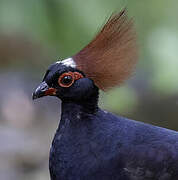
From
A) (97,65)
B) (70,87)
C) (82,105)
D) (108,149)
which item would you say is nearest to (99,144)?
(108,149)

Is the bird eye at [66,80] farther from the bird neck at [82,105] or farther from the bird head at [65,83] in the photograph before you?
the bird neck at [82,105]

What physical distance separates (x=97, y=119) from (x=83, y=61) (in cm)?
42

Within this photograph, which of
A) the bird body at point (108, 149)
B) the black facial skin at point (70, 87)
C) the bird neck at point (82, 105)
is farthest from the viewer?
the bird neck at point (82, 105)

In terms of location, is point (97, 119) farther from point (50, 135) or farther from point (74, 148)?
point (50, 135)

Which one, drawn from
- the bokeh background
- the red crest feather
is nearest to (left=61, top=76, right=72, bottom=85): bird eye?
the red crest feather

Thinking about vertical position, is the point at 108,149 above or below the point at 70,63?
below

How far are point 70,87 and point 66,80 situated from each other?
0.06 meters

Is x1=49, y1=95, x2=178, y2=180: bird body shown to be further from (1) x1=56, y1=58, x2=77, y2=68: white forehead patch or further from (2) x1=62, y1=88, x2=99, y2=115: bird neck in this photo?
(1) x1=56, y1=58, x2=77, y2=68: white forehead patch

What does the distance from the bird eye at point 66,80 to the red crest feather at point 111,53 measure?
93mm

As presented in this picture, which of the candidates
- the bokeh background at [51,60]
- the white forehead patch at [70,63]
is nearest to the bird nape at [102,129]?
the white forehead patch at [70,63]

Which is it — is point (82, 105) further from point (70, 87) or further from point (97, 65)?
point (97, 65)

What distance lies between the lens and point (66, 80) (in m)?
4.61

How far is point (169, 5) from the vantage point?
688 cm

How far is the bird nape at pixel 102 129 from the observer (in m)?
4.50
